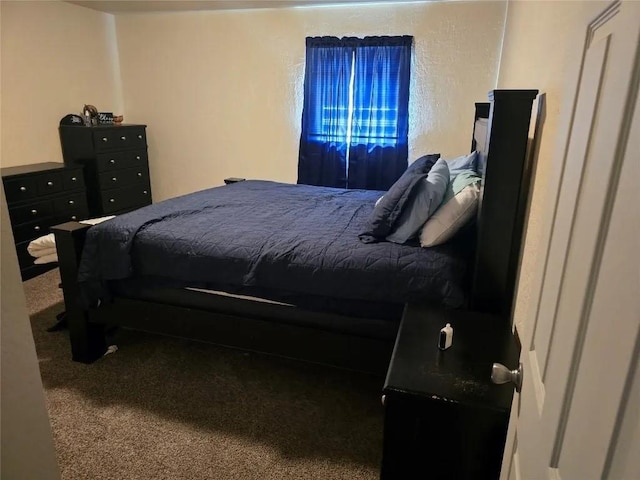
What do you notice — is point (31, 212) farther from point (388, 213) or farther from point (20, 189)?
point (388, 213)

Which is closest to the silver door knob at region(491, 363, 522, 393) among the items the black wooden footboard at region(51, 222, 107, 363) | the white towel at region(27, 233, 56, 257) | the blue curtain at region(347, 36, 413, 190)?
the black wooden footboard at region(51, 222, 107, 363)

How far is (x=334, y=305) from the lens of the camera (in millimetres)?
1993

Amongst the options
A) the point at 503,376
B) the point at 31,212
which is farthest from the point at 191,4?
the point at 503,376

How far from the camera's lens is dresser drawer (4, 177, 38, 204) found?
341cm

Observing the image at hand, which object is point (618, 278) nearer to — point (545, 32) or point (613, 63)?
point (613, 63)

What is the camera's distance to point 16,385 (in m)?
0.67

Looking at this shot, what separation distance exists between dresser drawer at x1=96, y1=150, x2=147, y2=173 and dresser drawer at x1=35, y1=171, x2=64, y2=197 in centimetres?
54

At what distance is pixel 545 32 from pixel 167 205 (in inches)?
89.6

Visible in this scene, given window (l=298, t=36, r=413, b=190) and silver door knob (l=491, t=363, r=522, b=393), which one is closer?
silver door knob (l=491, t=363, r=522, b=393)

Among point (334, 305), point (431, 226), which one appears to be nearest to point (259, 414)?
point (334, 305)

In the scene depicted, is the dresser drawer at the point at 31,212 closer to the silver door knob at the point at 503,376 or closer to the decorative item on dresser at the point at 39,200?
the decorative item on dresser at the point at 39,200

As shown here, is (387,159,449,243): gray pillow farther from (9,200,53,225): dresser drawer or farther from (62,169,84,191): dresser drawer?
(62,169,84,191): dresser drawer

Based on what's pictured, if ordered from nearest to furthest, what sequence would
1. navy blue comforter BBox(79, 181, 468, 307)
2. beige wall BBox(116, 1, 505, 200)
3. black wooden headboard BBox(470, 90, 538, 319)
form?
black wooden headboard BBox(470, 90, 538, 319), navy blue comforter BBox(79, 181, 468, 307), beige wall BBox(116, 1, 505, 200)

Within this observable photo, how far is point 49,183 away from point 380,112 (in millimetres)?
3105
